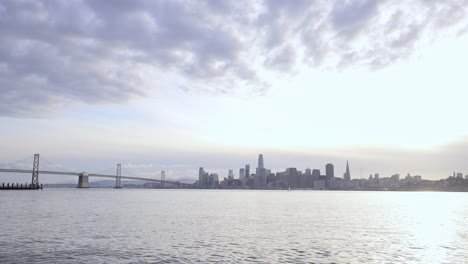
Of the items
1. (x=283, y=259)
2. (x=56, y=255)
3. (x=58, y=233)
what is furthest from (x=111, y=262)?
(x=58, y=233)

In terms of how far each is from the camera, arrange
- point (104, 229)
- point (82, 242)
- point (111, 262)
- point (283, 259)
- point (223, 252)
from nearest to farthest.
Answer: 1. point (111, 262)
2. point (283, 259)
3. point (223, 252)
4. point (82, 242)
5. point (104, 229)

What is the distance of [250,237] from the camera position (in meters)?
46.2

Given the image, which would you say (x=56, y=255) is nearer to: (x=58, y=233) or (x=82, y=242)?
(x=82, y=242)

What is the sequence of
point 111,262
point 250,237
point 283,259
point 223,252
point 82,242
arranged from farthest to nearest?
point 250,237, point 82,242, point 223,252, point 283,259, point 111,262

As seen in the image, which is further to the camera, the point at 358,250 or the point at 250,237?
the point at 250,237

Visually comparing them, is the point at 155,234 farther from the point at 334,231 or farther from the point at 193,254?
the point at 334,231

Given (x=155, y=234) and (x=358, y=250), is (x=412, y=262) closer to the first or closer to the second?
(x=358, y=250)

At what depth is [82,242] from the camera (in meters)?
40.1

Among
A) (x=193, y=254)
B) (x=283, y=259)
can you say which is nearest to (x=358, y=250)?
(x=283, y=259)

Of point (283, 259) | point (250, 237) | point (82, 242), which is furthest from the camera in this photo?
point (250, 237)

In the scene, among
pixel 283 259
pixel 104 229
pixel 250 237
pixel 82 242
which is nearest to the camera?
pixel 283 259

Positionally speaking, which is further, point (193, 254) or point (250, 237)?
point (250, 237)

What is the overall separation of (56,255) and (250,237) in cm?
2107

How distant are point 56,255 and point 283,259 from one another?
19.0 metres
